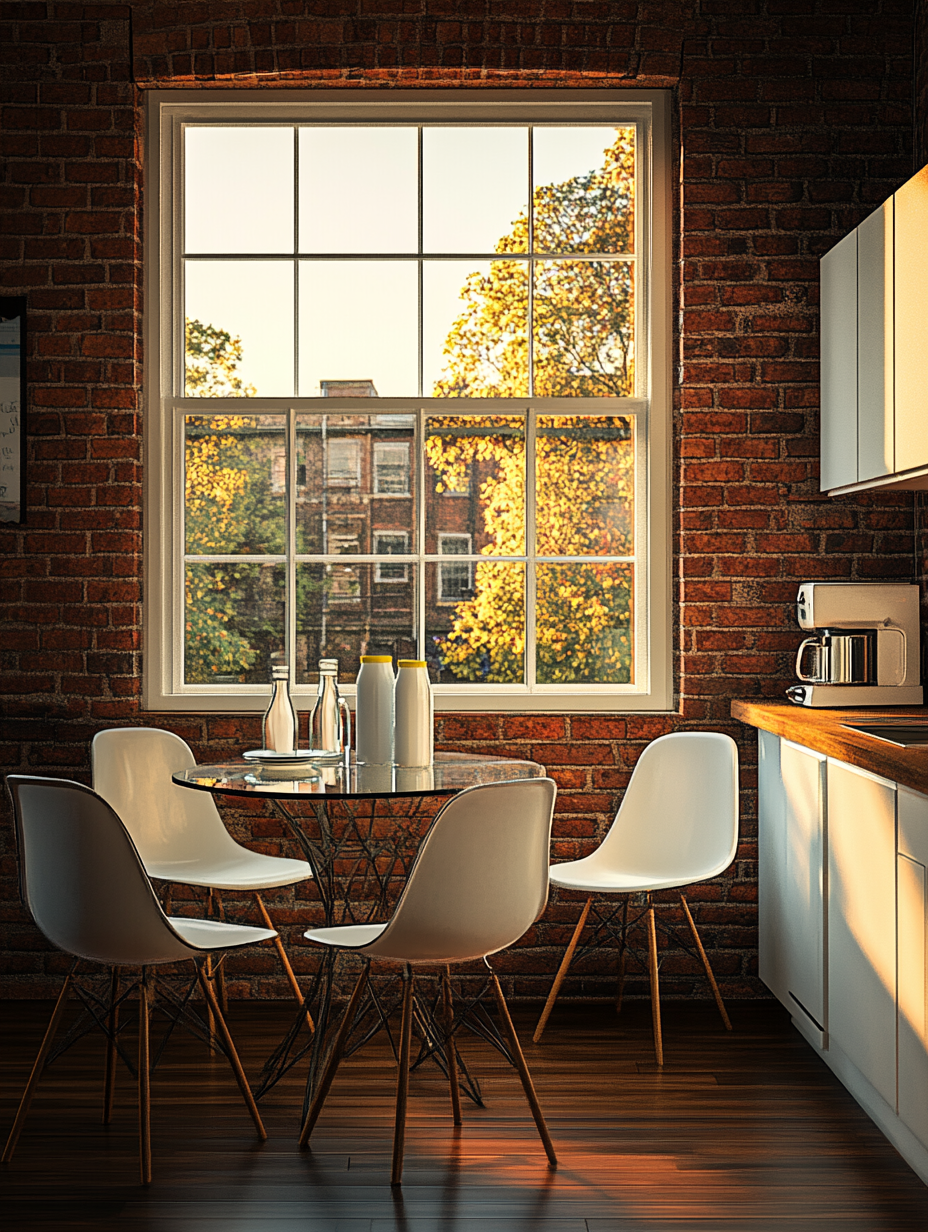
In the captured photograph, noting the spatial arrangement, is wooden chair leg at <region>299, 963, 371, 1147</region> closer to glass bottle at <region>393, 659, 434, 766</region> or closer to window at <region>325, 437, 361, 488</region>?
glass bottle at <region>393, 659, 434, 766</region>

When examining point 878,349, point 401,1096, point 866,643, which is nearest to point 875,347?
point 878,349

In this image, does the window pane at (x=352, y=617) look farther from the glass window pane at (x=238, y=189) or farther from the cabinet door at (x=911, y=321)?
the cabinet door at (x=911, y=321)

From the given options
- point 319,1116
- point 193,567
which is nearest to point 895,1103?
point 319,1116

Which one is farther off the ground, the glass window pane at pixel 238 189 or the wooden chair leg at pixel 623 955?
the glass window pane at pixel 238 189

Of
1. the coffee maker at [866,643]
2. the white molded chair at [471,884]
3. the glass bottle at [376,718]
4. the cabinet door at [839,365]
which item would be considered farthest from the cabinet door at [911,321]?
the glass bottle at [376,718]

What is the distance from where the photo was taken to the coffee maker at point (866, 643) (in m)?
3.84

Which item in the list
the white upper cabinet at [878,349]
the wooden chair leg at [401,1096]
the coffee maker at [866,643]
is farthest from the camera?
the coffee maker at [866,643]

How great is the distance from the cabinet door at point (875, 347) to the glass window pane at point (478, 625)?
1.29 m

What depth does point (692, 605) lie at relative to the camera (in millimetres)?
4145

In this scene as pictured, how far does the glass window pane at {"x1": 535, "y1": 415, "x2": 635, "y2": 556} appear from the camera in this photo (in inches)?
169

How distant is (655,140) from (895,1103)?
323cm

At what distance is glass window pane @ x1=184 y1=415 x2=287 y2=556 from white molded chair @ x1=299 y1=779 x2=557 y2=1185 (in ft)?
6.35

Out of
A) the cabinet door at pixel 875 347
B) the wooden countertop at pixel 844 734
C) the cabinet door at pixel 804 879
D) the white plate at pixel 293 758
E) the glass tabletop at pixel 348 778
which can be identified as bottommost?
the cabinet door at pixel 804 879

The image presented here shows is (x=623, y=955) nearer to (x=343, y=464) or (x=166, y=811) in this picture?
(x=166, y=811)
